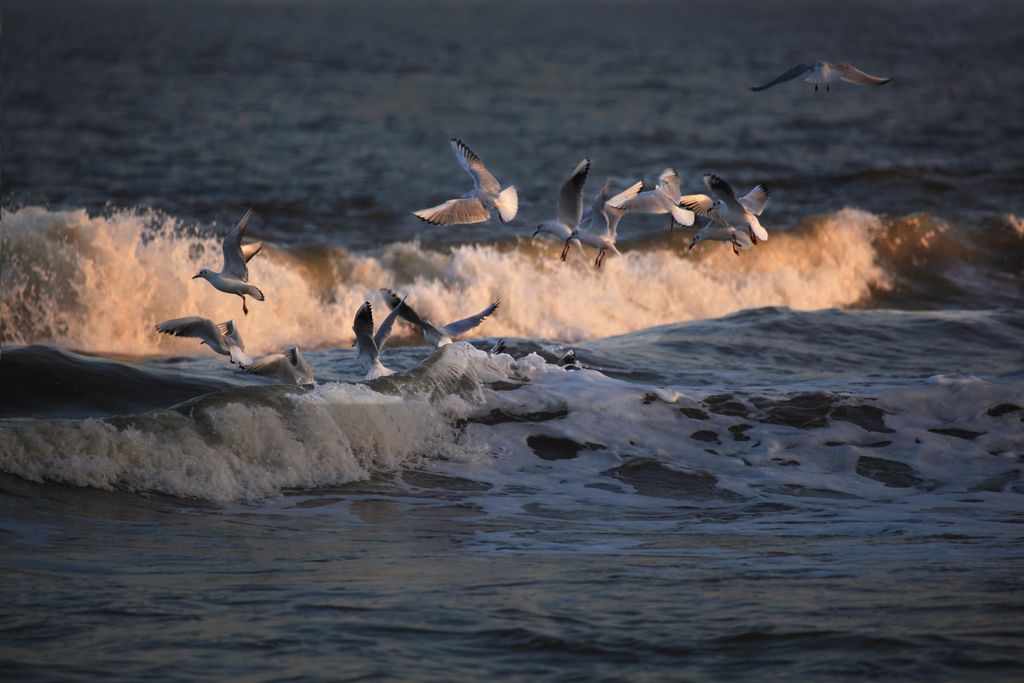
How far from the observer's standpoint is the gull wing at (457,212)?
9039mm

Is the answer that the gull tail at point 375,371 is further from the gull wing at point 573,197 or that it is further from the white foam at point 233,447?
the gull wing at point 573,197

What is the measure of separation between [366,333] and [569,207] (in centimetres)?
165

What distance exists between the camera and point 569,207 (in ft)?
32.0

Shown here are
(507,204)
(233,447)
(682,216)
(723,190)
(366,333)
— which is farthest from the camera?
(366,333)

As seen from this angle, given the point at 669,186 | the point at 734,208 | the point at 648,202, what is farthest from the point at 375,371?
the point at 734,208

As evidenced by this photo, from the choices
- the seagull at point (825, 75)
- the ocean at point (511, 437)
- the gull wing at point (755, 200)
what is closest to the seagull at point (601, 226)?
the ocean at point (511, 437)

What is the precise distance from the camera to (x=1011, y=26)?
110 m

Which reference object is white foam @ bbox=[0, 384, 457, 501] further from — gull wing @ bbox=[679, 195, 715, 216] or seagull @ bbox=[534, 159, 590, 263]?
gull wing @ bbox=[679, 195, 715, 216]

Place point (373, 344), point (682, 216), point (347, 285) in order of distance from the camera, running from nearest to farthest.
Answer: point (682, 216)
point (373, 344)
point (347, 285)

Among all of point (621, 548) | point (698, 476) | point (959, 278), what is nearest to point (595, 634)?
point (621, 548)

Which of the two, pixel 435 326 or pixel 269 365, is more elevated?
pixel 435 326

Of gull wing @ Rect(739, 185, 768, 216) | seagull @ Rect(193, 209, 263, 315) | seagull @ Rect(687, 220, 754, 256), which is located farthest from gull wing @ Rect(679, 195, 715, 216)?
seagull @ Rect(193, 209, 263, 315)

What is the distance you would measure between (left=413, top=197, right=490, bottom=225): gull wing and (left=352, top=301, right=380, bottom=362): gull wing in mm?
967

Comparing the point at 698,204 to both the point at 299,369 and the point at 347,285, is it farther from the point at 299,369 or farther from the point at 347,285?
the point at 347,285
